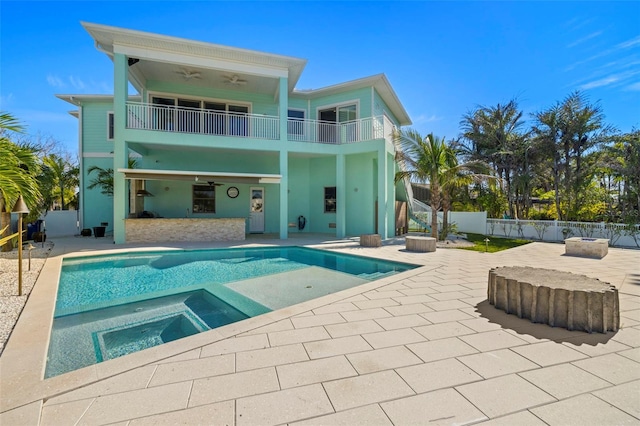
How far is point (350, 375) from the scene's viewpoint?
261cm

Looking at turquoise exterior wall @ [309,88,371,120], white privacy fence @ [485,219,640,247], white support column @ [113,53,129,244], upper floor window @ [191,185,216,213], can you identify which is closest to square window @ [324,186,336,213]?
turquoise exterior wall @ [309,88,371,120]

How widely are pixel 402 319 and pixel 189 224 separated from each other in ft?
36.9

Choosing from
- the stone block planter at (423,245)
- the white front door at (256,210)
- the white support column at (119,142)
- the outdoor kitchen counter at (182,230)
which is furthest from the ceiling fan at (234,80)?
the stone block planter at (423,245)

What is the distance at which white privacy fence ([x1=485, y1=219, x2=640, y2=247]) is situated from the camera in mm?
11905

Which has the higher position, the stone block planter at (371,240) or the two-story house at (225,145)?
the two-story house at (225,145)

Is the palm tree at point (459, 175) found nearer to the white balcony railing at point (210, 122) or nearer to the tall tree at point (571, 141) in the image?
the tall tree at point (571, 141)

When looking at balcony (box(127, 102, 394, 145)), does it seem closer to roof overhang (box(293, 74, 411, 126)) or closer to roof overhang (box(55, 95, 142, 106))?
roof overhang (box(293, 74, 411, 126))

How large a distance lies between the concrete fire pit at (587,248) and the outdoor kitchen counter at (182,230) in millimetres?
12619

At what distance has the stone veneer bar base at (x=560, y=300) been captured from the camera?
3.56 metres

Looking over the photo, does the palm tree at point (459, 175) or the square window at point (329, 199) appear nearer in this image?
the palm tree at point (459, 175)

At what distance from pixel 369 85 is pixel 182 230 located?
36.9ft

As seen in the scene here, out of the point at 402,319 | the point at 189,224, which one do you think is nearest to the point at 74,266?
the point at 189,224

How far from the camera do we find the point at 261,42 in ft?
41.9

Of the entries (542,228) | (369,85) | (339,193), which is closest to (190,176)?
(339,193)
